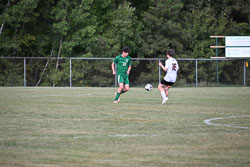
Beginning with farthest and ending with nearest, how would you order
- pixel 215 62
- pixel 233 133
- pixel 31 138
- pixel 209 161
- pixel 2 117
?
pixel 215 62
pixel 2 117
pixel 233 133
pixel 31 138
pixel 209 161

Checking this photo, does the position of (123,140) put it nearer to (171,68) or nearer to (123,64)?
(171,68)

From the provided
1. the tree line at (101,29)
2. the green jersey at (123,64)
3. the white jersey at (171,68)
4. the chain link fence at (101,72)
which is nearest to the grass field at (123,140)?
the white jersey at (171,68)

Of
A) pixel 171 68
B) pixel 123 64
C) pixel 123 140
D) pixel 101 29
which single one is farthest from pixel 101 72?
pixel 123 140

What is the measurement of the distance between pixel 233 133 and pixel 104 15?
37.0 meters

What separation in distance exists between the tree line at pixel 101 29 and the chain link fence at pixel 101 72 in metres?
0.07

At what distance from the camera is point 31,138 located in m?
7.65

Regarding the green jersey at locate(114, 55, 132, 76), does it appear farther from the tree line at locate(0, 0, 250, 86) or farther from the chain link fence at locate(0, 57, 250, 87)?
the tree line at locate(0, 0, 250, 86)

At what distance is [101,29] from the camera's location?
142ft

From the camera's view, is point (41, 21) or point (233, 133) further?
point (41, 21)

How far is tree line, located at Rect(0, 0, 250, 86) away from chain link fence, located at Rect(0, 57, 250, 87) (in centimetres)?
7

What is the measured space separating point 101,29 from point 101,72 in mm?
6859

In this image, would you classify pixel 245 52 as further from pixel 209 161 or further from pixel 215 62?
pixel 209 161

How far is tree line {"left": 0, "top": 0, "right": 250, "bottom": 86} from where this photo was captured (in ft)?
124

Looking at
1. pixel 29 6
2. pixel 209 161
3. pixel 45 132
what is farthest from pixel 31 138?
pixel 29 6
